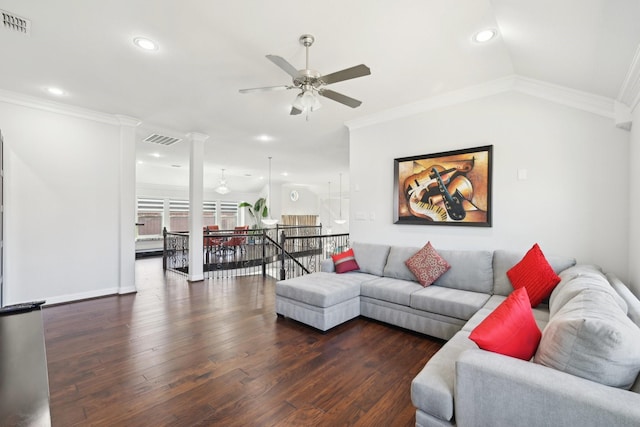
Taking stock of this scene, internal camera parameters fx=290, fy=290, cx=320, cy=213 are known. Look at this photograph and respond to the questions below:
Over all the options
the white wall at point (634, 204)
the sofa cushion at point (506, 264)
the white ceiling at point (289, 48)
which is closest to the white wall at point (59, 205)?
the white ceiling at point (289, 48)

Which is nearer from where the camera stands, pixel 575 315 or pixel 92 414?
pixel 575 315

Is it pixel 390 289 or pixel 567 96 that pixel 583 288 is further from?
pixel 567 96

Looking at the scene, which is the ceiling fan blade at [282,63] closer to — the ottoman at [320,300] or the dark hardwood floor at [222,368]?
the ottoman at [320,300]

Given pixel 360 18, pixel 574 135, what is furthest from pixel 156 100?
pixel 574 135

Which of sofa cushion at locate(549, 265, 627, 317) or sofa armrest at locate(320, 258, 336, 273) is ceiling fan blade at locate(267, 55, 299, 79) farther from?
sofa armrest at locate(320, 258, 336, 273)

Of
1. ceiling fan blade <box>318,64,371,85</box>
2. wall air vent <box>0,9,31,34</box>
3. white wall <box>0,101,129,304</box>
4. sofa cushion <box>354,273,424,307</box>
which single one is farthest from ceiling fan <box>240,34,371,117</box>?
white wall <box>0,101,129,304</box>

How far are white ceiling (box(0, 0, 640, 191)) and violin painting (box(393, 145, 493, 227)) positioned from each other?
85 cm

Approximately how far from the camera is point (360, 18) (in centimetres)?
226

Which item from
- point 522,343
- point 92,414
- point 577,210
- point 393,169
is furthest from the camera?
point 393,169

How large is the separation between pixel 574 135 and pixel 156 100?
4954 millimetres

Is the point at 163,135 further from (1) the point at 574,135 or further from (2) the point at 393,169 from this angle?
(1) the point at 574,135

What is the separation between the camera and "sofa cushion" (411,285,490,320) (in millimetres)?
2785

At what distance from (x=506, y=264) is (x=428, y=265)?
0.78 m

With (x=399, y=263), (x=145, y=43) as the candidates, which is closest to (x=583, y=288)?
(x=399, y=263)
